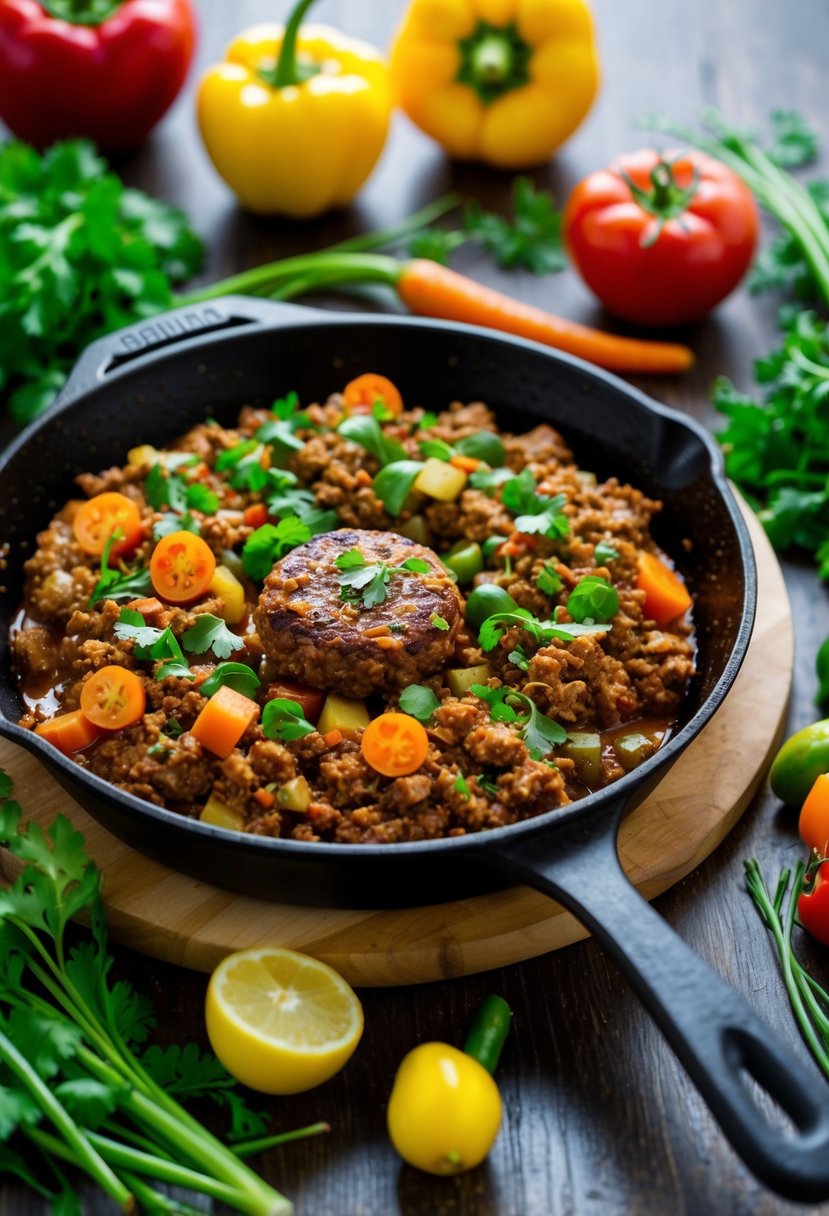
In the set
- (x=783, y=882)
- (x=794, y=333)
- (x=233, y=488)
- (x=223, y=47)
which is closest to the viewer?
(x=783, y=882)

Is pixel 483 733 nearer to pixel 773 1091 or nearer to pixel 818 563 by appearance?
pixel 773 1091

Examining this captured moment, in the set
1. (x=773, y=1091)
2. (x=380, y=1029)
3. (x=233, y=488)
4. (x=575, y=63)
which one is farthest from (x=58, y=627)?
(x=575, y=63)

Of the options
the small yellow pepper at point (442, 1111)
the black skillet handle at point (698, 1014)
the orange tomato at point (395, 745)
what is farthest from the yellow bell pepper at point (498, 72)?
the small yellow pepper at point (442, 1111)

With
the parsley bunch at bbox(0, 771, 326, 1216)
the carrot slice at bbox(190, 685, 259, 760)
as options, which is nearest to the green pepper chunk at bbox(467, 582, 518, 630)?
the carrot slice at bbox(190, 685, 259, 760)

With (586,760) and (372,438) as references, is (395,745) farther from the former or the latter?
(372,438)

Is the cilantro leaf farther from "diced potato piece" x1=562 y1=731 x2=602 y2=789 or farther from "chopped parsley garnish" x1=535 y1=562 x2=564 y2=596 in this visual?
"diced potato piece" x1=562 y1=731 x2=602 y2=789

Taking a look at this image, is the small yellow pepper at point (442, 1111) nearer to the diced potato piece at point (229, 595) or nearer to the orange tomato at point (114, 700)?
the orange tomato at point (114, 700)
